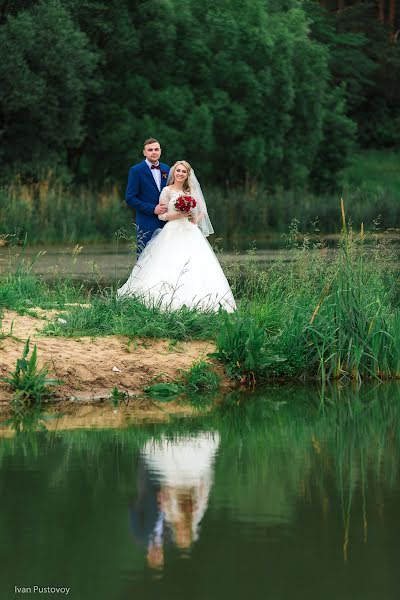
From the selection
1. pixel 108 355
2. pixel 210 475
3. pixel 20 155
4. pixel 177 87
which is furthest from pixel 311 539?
pixel 177 87

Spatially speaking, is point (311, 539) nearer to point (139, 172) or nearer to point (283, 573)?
point (283, 573)

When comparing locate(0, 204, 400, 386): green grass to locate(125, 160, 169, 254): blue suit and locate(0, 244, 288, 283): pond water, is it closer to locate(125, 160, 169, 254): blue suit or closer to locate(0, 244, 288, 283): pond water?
locate(125, 160, 169, 254): blue suit

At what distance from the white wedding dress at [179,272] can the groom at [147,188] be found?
309 mm

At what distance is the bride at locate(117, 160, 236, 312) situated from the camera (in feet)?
48.7

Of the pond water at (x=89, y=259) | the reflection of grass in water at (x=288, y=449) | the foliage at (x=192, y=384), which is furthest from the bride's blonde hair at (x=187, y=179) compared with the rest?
the pond water at (x=89, y=259)

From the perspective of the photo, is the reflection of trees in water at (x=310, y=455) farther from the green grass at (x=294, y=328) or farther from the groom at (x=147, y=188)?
the groom at (x=147, y=188)

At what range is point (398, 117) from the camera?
72.4 metres

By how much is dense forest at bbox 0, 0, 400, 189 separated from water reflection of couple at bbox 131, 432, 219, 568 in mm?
31954

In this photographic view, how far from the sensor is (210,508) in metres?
7.75

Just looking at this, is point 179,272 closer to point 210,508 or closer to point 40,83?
point 210,508

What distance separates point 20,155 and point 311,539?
38169 mm

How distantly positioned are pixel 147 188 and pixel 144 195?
0.34 ft

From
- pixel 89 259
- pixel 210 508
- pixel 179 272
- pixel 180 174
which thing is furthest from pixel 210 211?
pixel 210 508

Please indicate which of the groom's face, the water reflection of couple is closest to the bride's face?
the groom's face
